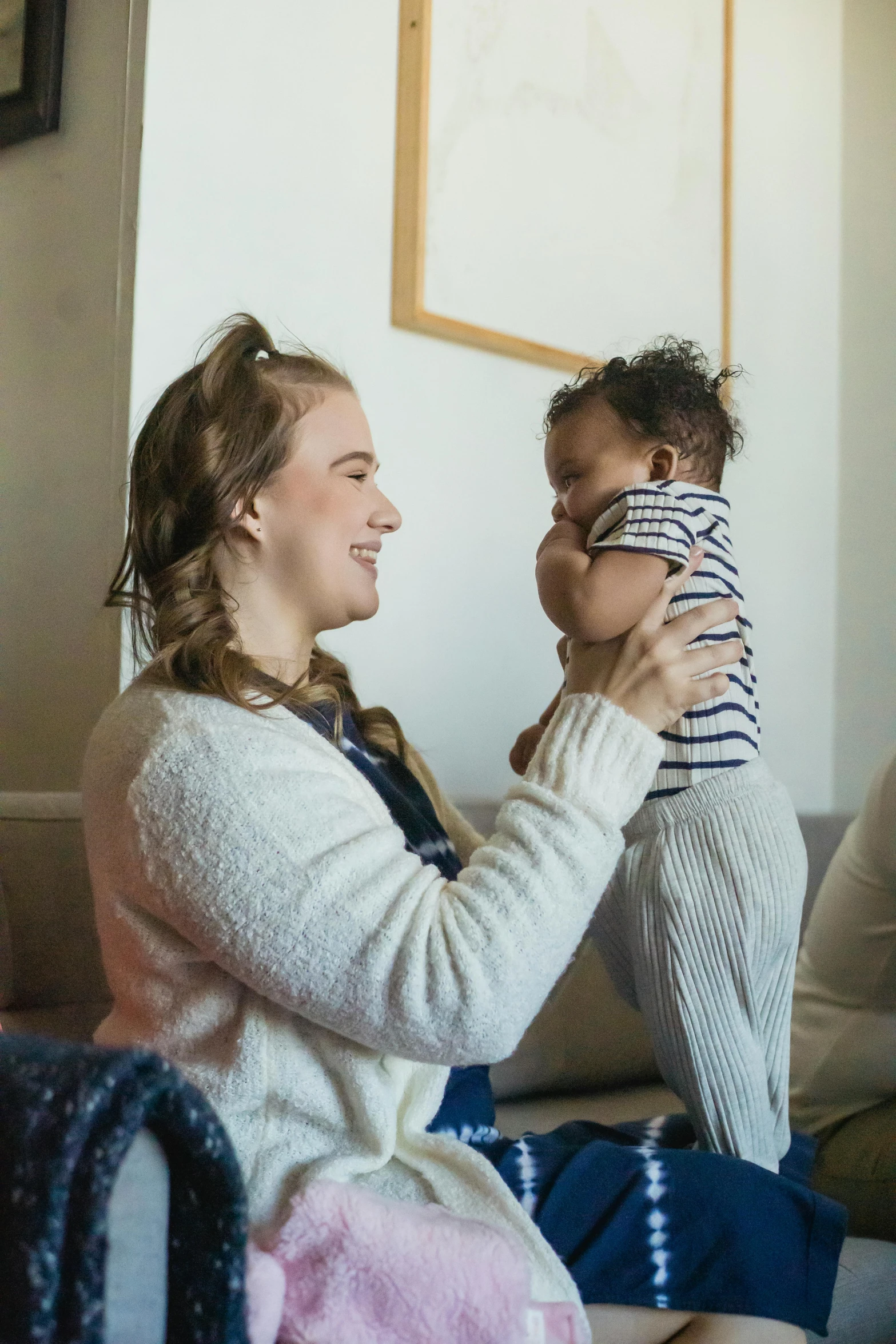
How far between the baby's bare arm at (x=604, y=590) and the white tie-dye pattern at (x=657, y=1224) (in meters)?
0.46

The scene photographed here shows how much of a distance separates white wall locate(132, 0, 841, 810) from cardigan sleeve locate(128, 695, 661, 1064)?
882 mm

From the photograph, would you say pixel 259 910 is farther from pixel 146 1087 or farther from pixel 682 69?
pixel 682 69

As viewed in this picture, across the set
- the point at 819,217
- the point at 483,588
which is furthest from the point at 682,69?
the point at 483,588

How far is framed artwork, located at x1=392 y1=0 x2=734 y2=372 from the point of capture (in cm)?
192

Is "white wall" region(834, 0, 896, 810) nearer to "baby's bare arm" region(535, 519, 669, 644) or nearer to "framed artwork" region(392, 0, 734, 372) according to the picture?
"framed artwork" region(392, 0, 734, 372)

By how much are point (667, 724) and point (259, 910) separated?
0.39m

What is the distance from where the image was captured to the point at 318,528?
1.15 metres

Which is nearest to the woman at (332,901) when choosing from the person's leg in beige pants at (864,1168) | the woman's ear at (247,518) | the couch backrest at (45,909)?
the woman's ear at (247,518)

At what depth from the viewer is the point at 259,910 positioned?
86 cm

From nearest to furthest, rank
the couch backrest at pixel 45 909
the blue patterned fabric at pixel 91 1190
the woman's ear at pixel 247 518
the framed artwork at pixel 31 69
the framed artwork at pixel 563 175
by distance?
the blue patterned fabric at pixel 91 1190, the woman's ear at pixel 247 518, the couch backrest at pixel 45 909, the framed artwork at pixel 31 69, the framed artwork at pixel 563 175

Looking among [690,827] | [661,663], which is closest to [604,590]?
[661,663]

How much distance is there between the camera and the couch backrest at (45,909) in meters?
1.28

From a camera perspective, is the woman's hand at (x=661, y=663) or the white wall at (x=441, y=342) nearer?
the woman's hand at (x=661, y=663)

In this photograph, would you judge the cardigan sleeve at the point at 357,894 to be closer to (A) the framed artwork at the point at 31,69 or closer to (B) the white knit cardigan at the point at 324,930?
(B) the white knit cardigan at the point at 324,930
